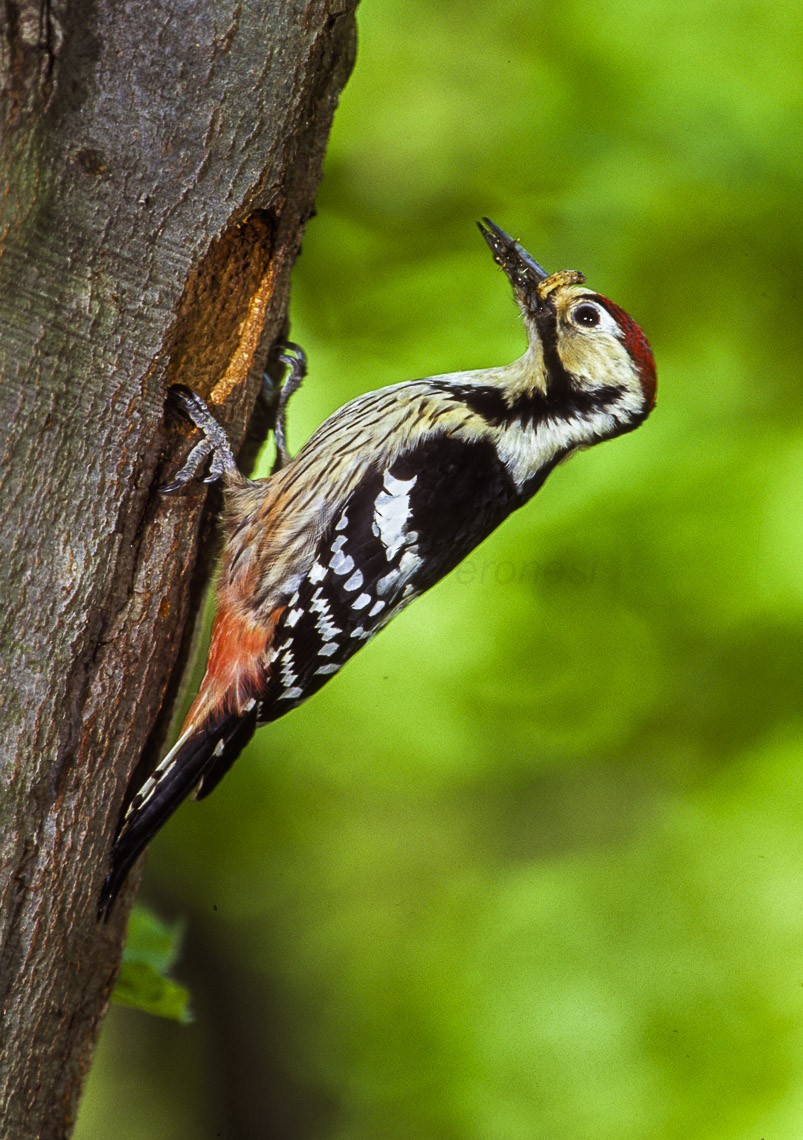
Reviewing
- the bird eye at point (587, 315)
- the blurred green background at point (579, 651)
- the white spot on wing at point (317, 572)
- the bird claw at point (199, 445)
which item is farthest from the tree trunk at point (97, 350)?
the blurred green background at point (579, 651)

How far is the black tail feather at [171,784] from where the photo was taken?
1.56m

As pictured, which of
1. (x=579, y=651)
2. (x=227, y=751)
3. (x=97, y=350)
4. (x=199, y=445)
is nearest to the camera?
(x=97, y=350)

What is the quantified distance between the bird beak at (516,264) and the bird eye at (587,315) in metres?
0.09

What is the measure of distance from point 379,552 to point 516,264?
23.4 inches

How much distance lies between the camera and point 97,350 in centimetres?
137

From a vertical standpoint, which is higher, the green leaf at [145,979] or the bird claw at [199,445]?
the bird claw at [199,445]

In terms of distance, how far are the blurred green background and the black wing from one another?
42 centimetres

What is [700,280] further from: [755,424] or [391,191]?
A: [391,191]

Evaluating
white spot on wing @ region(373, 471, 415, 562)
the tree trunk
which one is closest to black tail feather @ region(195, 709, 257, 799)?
the tree trunk

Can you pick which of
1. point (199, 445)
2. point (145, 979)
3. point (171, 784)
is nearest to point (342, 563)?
point (199, 445)

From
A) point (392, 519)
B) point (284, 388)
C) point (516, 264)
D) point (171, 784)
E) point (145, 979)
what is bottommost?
point (145, 979)

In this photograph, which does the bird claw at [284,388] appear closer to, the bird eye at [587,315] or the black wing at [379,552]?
the black wing at [379,552]

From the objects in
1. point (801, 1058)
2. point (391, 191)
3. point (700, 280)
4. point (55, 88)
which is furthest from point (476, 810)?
point (55, 88)

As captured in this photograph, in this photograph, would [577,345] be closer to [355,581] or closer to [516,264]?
[516,264]
